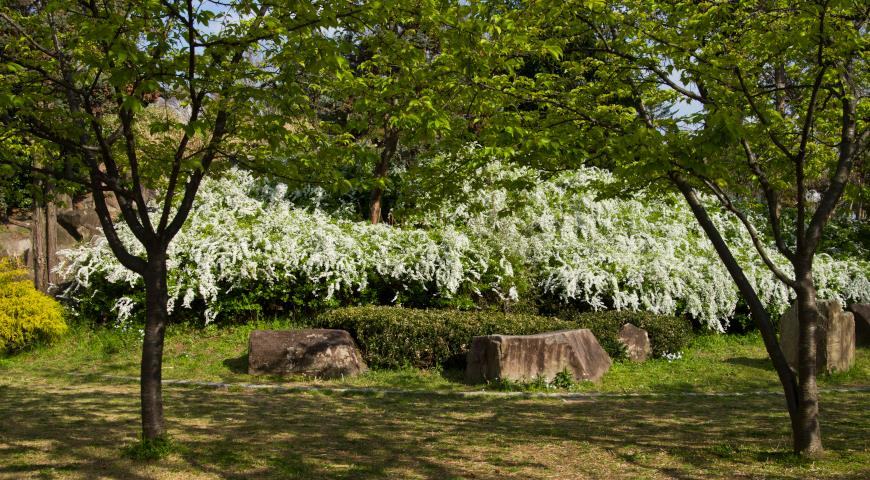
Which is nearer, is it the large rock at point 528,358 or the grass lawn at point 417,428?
the grass lawn at point 417,428

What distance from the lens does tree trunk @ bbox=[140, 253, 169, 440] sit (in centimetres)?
563

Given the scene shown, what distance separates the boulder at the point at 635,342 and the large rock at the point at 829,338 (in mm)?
2000

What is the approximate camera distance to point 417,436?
682 cm

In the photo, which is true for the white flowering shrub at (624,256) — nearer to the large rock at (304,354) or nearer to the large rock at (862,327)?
the large rock at (862,327)

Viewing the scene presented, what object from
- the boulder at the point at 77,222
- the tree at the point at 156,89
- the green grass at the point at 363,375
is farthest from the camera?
the boulder at the point at 77,222

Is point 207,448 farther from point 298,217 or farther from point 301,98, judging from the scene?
point 298,217

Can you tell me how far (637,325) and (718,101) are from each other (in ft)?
21.5

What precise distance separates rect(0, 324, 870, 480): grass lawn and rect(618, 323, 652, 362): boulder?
0.30 meters

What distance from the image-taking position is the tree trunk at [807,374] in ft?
18.9

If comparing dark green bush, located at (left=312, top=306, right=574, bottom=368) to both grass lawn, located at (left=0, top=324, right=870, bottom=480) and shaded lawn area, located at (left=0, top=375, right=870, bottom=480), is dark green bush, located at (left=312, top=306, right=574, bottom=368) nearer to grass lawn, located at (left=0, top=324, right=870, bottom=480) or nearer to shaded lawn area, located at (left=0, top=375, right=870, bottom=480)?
grass lawn, located at (left=0, top=324, right=870, bottom=480)

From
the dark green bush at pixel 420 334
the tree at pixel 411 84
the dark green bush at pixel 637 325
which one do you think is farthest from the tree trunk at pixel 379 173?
the tree at pixel 411 84

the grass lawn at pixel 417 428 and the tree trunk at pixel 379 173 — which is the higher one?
the tree trunk at pixel 379 173

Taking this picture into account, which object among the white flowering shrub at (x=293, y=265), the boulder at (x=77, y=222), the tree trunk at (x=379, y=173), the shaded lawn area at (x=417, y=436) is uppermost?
the tree trunk at (x=379, y=173)

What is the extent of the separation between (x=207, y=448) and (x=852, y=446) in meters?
5.54
